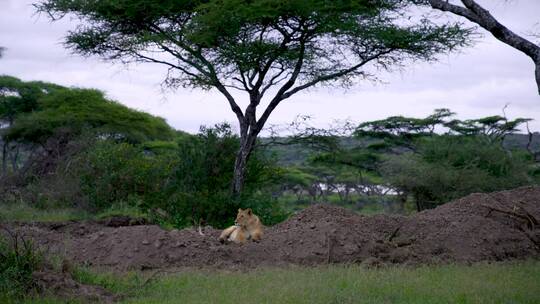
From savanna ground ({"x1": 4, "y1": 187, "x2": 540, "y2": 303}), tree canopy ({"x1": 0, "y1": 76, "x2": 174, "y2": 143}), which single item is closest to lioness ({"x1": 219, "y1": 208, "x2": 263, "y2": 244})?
savanna ground ({"x1": 4, "y1": 187, "x2": 540, "y2": 303})

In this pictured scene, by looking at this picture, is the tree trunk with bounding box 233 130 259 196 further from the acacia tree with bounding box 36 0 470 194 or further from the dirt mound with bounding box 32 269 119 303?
the dirt mound with bounding box 32 269 119 303

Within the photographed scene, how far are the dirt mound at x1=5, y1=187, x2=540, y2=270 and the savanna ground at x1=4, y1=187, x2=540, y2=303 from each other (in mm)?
18

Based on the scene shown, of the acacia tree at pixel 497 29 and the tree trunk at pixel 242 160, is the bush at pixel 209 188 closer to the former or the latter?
the tree trunk at pixel 242 160

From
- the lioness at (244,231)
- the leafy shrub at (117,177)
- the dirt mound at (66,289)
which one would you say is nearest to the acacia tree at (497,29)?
the lioness at (244,231)

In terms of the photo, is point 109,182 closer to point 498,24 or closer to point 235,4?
point 235,4

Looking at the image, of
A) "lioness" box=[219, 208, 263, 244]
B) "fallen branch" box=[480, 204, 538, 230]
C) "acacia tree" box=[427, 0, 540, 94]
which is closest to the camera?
"acacia tree" box=[427, 0, 540, 94]

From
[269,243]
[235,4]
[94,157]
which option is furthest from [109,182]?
[269,243]

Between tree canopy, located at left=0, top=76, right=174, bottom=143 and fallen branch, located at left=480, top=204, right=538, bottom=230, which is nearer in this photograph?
fallen branch, located at left=480, top=204, right=538, bottom=230

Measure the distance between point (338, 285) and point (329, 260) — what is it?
2400 mm

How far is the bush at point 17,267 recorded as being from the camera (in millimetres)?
8289

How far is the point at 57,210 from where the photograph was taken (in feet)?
69.3

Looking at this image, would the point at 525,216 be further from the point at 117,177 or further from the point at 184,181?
the point at 117,177

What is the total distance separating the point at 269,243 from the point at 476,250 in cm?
325

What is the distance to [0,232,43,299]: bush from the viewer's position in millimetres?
8289
